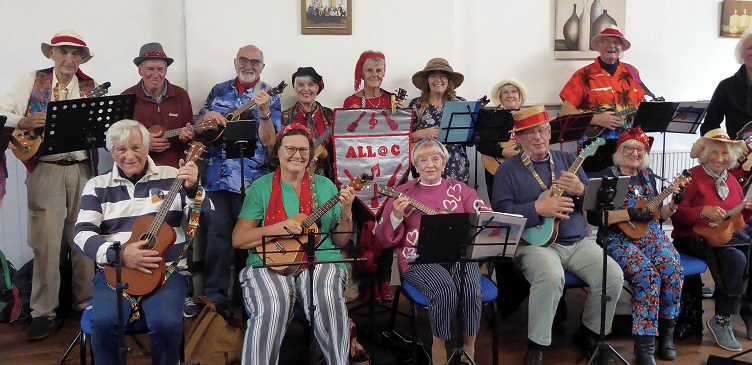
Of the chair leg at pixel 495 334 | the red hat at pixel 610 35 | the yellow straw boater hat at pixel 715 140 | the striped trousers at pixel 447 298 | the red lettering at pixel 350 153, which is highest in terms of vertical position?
the red hat at pixel 610 35

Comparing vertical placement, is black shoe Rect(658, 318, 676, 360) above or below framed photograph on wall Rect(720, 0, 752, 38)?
below

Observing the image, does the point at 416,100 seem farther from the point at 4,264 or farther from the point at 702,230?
the point at 4,264

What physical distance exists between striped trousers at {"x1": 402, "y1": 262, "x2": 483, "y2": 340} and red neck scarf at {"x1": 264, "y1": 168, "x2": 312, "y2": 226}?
2.16ft

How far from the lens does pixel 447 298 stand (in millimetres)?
3023

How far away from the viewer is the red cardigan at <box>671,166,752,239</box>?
12.4 ft

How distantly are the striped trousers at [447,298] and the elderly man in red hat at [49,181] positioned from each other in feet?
7.21

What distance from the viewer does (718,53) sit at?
19.0ft

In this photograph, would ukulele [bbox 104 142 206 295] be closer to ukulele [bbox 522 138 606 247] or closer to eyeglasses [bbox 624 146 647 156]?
ukulele [bbox 522 138 606 247]

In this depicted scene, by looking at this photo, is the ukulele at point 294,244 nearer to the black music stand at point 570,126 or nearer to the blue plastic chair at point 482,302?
the blue plastic chair at point 482,302

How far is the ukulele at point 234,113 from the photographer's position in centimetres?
397

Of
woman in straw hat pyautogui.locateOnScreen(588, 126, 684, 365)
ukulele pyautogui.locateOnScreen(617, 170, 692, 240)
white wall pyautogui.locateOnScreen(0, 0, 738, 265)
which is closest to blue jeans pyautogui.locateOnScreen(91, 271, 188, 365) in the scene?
white wall pyautogui.locateOnScreen(0, 0, 738, 265)

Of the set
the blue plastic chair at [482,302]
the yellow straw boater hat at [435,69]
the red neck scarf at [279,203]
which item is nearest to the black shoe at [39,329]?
the red neck scarf at [279,203]

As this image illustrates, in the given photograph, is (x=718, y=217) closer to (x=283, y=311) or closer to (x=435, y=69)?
(x=435, y=69)

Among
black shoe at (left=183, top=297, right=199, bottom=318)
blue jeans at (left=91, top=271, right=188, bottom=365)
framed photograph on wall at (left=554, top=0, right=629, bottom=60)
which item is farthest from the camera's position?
framed photograph on wall at (left=554, top=0, right=629, bottom=60)
